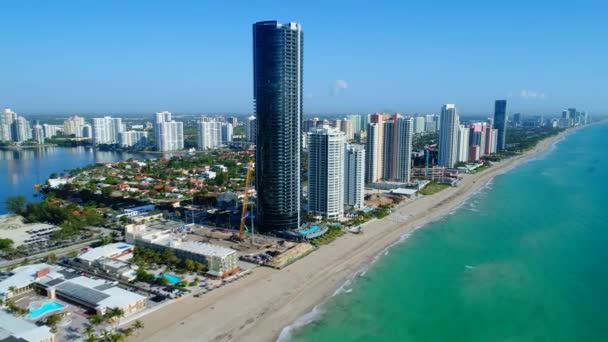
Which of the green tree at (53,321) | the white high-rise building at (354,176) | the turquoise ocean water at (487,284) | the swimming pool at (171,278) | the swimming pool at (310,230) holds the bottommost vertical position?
the turquoise ocean water at (487,284)

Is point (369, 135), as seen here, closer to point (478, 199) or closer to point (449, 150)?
point (478, 199)

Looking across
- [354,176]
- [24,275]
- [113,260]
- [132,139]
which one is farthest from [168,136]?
[24,275]

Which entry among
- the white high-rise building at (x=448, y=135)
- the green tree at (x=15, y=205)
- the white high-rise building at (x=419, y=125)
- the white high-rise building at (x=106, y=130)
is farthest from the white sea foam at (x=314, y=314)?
the white high-rise building at (x=419, y=125)

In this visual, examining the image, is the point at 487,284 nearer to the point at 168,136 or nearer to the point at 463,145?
the point at 463,145

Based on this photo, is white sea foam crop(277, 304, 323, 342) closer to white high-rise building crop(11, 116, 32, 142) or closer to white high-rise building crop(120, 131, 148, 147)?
white high-rise building crop(120, 131, 148, 147)

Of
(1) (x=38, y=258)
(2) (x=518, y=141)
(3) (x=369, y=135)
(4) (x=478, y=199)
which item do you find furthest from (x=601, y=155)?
(1) (x=38, y=258)

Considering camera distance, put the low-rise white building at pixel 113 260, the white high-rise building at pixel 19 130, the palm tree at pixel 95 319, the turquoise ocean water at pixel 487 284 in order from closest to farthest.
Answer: the palm tree at pixel 95 319
the turquoise ocean water at pixel 487 284
the low-rise white building at pixel 113 260
the white high-rise building at pixel 19 130

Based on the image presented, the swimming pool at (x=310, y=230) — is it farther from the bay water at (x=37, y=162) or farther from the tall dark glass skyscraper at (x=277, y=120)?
the bay water at (x=37, y=162)
